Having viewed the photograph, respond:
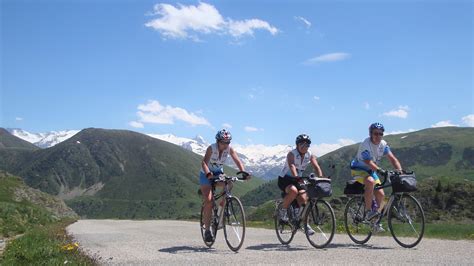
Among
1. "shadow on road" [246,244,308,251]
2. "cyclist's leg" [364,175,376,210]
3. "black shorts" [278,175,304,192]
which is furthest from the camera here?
"black shorts" [278,175,304,192]

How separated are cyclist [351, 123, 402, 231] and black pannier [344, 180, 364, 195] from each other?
21cm

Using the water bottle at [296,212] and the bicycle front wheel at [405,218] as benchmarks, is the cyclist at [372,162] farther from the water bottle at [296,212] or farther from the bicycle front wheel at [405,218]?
the water bottle at [296,212]

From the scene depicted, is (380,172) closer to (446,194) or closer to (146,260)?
(146,260)

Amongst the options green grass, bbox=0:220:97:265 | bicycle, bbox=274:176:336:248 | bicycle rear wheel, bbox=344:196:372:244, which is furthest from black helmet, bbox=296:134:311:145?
green grass, bbox=0:220:97:265

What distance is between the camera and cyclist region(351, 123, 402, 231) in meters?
11.7

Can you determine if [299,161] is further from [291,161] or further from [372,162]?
[372,162]

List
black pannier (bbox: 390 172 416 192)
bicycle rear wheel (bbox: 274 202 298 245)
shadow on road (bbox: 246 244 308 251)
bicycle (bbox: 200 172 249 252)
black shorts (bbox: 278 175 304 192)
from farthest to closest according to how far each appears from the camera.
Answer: bicycle rear wheel (bbox: 274 202 298 245), black shorts (bbox: 278 175 304 192), shadow on road (bbox: 246 244 308 251), bicycle (bbox: 200 172 249 252), black pannier (bbox: 390 172 416 192)

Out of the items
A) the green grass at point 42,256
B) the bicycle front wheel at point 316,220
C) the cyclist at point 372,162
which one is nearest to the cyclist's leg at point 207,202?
the bicycle front wheel at point 316,220

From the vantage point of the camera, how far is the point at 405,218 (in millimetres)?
11266

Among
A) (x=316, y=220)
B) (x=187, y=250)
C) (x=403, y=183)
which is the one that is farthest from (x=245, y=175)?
(x=403, y=183)

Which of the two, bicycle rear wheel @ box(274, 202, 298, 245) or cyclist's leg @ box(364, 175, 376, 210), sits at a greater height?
cyclist's leg @ box(364, 175, 376, 210)

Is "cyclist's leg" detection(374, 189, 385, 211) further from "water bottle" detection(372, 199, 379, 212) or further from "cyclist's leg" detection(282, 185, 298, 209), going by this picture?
"cyclist's leg" detection(282, 185, 298, 209)

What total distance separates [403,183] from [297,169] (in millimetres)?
2661

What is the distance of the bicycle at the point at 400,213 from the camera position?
36.5 ft
